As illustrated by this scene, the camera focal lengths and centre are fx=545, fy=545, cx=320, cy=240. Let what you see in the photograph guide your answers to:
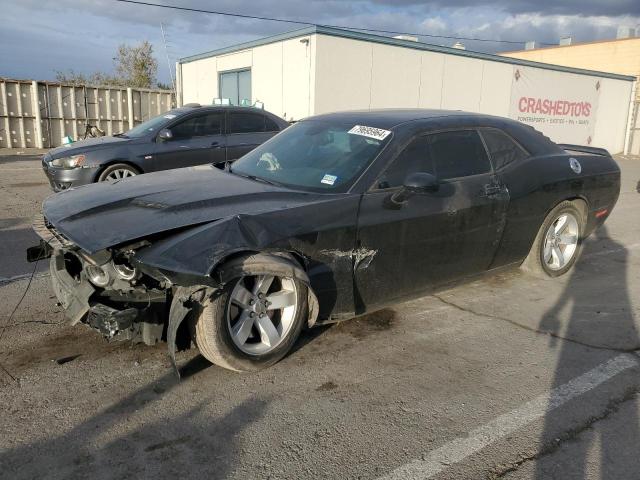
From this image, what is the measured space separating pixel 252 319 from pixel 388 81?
13.5 m

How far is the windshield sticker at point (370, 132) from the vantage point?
4098 millimetres

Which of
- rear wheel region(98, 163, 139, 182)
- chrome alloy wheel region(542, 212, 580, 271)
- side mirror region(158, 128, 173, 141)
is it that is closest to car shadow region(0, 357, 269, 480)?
chrome alloy wheel region(542, 212, 580, 271)

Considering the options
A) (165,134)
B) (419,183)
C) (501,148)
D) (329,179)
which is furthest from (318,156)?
(165,134)

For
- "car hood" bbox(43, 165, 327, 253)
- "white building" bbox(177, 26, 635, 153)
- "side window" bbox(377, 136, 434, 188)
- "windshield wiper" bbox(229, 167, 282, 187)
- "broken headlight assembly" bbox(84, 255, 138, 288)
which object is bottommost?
"broken headlight assembly" bbox(84, 255, 138, 288)

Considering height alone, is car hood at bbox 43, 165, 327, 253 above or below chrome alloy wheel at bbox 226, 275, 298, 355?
above

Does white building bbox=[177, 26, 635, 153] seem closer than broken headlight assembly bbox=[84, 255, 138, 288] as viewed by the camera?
No

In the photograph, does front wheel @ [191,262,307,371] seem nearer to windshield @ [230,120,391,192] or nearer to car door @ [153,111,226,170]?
windshield @ [230,120,391,192]

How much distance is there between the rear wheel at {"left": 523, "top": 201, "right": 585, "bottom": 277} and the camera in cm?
527

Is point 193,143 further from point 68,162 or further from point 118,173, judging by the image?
point 68,162

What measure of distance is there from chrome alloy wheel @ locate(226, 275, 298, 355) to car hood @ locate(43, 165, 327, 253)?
1.49 feet

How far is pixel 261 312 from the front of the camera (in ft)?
11.1

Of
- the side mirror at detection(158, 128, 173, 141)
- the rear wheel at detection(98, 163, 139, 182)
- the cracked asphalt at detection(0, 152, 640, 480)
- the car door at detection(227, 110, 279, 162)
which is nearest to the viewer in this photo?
the cracked asphalt at detection(0, 152, 640, 480)

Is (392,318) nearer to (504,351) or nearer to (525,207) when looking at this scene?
(504,351)

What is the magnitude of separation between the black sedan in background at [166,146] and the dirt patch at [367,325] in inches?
196
